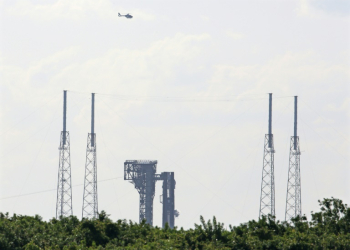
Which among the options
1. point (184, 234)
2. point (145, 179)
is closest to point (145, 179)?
point (145, 179)

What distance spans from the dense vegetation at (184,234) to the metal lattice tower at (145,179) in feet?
251

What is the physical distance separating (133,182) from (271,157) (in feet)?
98.0

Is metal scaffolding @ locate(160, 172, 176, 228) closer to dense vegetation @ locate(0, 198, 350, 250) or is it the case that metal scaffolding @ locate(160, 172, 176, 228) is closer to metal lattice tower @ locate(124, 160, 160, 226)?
metal lattice tower @ locate(124, 160, 160, 226)

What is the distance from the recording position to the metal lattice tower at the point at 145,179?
131 meters

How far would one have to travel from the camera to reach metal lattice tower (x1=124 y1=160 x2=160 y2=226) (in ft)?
430

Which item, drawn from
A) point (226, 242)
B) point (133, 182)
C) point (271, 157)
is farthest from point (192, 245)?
point (133, 182)

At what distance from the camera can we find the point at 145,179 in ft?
431

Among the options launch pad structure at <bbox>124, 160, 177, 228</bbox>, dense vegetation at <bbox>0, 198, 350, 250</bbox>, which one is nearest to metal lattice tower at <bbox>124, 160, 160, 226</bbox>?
launch pad structure at <bbox>124, 160, 177, 228</bbox>

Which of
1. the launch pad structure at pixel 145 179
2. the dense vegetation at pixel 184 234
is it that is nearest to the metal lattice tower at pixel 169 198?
the launch pad structure at pixel 145 179

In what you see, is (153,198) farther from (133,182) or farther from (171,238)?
(171,238)

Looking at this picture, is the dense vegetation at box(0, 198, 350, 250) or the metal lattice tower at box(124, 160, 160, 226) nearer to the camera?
the dense vegetation at box(0, 198, 350, 250)

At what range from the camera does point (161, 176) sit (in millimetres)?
133750

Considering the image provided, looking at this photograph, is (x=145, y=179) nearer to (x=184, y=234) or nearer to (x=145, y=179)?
(x=145, y=179)

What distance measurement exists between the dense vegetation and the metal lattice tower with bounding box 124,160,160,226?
251 ft
